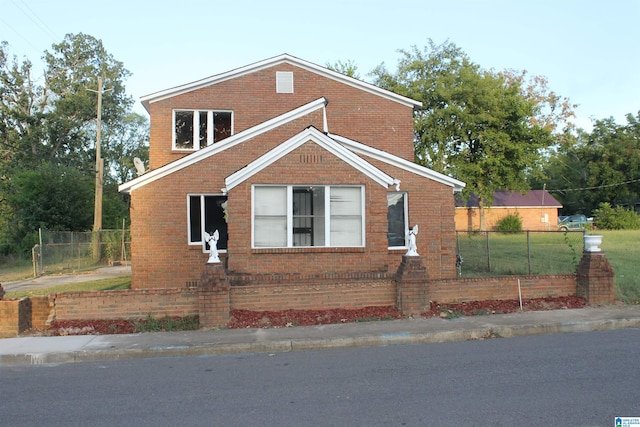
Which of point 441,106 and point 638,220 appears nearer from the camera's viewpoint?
point 441,106

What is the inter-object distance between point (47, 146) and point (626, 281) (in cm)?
4399

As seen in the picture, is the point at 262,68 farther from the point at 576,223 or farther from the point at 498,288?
the point at 576,223

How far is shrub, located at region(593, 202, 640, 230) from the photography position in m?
51.2

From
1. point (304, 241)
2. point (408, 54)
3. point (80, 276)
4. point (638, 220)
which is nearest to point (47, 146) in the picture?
point (80, 276)

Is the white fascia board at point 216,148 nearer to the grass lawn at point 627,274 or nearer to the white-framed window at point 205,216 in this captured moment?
the white-framed window at point 205,216

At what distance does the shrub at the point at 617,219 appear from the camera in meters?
51.2

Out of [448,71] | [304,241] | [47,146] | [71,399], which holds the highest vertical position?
[448,71]

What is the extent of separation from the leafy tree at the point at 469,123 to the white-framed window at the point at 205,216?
940 inches

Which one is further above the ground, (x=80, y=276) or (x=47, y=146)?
(x=47, y=146)

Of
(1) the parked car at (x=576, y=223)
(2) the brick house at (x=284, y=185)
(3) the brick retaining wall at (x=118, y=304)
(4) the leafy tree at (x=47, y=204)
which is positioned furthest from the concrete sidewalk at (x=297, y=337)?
(1) the parked car at (x=576, y=223)

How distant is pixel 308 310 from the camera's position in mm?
9992

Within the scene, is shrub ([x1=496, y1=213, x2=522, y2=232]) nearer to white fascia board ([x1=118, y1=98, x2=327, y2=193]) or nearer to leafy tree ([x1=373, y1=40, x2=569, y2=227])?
leafy tree ([x1=373, y1=40, x2=569, y2=227])

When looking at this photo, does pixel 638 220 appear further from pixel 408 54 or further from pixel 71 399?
pixel 71 399

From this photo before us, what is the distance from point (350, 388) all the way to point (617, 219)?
2151 inches
